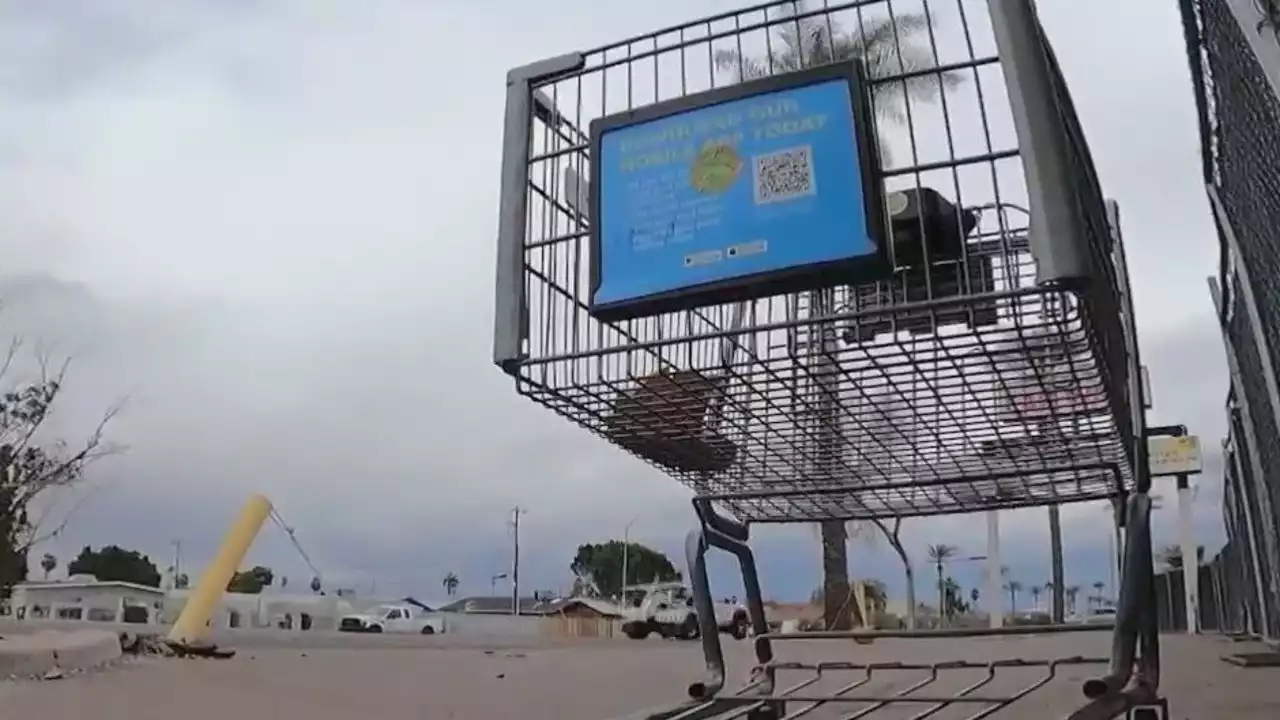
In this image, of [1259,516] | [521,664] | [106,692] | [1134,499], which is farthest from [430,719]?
[521,664]

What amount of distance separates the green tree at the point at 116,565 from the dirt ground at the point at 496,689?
7330 cm

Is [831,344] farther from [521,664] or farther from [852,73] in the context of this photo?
[521,664]

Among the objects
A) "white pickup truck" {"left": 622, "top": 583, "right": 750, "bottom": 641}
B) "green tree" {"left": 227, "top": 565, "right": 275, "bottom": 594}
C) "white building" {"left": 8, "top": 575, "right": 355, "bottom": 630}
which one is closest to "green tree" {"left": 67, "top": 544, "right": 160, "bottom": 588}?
"green tree" {"left": 227, "top": 565, "right": 275, "bottom": 594}

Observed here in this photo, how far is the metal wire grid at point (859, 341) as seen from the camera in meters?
1.98

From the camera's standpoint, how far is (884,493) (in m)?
3.12

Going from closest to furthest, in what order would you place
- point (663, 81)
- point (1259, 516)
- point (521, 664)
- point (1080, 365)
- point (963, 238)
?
point (963, 238) < point (1080, 365) < point (663, 81) < point (1259, 516) < point (521, 664)

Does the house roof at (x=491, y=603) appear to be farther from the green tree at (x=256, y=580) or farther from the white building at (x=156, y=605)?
the white building at (x=156, y=605)

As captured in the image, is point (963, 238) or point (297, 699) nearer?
point (963, 238)

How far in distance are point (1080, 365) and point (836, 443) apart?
0.66 m

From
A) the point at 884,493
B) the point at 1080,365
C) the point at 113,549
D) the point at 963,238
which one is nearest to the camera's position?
the point at 963,238

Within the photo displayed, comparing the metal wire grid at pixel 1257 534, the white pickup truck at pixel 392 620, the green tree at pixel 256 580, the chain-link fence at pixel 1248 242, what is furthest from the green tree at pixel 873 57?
the green tree at pixel 256 580

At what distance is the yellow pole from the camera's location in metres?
11.0

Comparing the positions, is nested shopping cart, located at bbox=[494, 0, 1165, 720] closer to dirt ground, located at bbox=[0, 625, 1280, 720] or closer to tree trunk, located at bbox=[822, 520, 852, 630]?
dirt ground, located at bbox=[0, 625, 1280, 720]

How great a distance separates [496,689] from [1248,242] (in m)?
4.54
